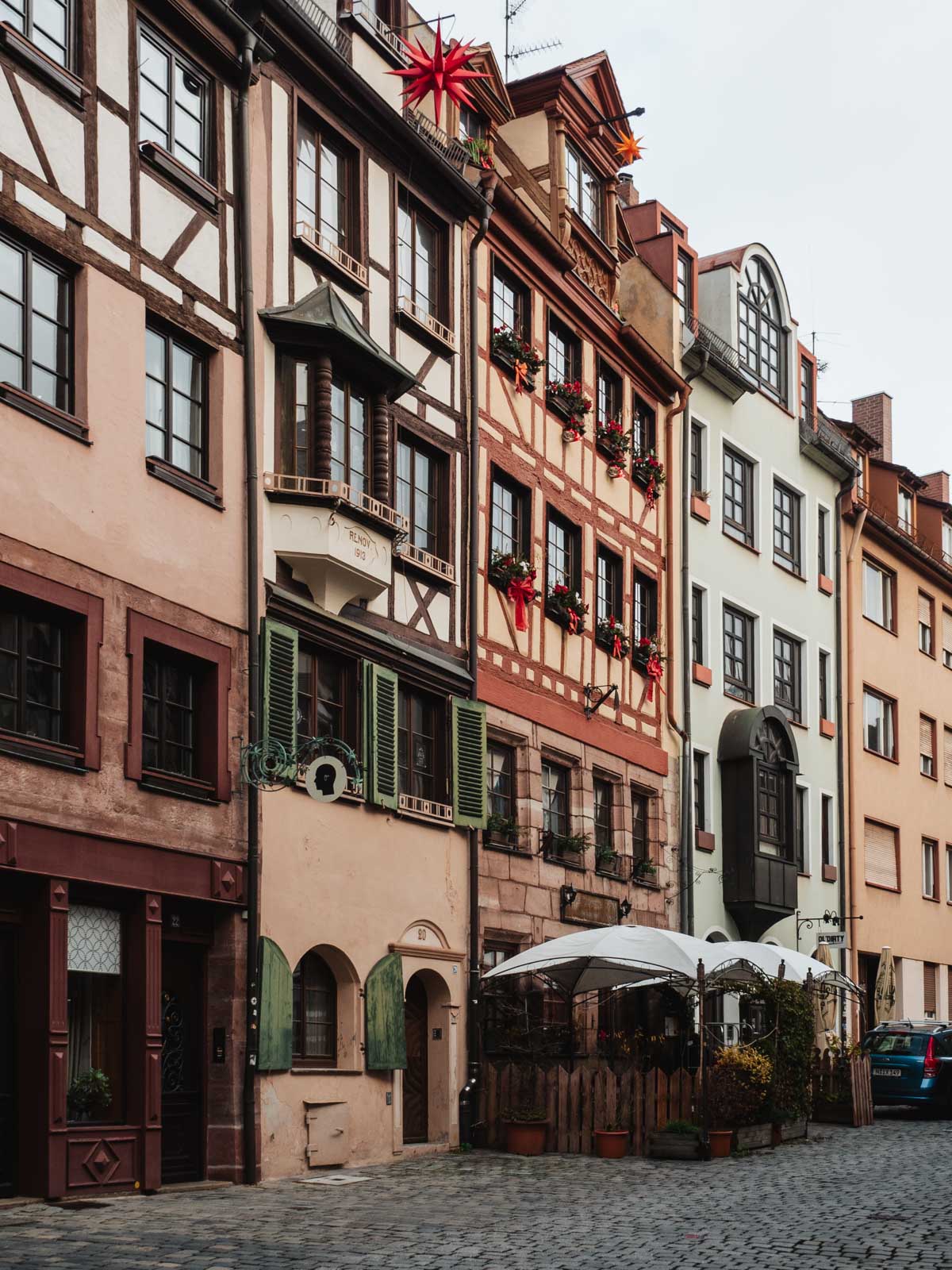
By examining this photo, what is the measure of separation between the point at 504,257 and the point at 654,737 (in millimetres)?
8155

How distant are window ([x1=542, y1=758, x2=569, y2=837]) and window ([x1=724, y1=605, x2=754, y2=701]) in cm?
690

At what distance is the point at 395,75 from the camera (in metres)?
21.8

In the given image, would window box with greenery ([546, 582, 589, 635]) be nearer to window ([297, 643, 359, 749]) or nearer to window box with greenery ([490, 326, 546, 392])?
window box with greenery ([490, 326, 546, 392])

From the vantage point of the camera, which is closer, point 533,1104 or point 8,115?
point 8,115

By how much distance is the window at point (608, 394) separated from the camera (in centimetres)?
2894

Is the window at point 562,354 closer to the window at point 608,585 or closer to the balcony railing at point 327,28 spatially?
the window at point 608,585

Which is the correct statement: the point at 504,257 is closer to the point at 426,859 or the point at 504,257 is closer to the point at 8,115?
the point at 426,859

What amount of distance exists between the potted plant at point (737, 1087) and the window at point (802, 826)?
12.6 metres

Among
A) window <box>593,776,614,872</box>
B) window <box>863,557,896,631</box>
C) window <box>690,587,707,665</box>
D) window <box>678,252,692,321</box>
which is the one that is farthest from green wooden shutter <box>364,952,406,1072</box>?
window <box>863,557,896,631</box>

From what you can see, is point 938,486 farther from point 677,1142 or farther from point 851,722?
point 677,1142

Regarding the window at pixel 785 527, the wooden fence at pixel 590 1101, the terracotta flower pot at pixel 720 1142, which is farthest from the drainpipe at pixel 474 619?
the window at pixel 785 527

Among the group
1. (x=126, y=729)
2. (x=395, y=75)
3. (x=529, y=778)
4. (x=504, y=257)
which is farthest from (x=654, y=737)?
(x=126, y=729)

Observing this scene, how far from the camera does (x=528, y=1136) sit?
71.1 feet

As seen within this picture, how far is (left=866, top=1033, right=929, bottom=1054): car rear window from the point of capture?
2886 cm
